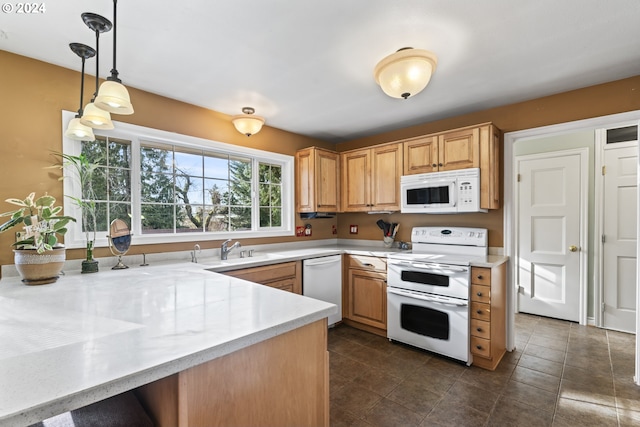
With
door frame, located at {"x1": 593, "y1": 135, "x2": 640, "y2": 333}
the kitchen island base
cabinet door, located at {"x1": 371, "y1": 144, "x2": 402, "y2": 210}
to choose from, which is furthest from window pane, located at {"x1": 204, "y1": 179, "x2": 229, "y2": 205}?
door frame, located at {"x1": 593, "y1": 135, "x2": 640, "y2": 333}

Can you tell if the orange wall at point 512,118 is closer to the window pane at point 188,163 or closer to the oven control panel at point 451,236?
the oven control panel at point 451,236

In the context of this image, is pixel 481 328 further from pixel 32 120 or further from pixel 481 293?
pixel 32 120

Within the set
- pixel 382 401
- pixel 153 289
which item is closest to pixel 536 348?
pixel 382 401

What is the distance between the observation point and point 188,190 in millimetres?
2756

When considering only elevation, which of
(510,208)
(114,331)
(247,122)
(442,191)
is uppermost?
(247,122)

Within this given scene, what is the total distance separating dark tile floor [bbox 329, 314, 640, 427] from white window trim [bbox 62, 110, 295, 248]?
1565 millimetres

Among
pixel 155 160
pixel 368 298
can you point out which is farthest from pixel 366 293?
pixel 155 160

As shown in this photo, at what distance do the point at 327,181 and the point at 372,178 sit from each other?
1.90 feet

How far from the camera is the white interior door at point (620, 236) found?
2.94m

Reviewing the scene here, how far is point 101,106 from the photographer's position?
1290 millimetres

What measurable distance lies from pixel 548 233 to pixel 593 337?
1173 mm

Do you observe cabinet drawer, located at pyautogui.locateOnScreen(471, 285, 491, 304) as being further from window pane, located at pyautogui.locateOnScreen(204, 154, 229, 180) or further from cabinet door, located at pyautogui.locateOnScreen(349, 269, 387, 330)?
window pane, located at pyautogui.locateOnScreen(204, 154, 229, 180)

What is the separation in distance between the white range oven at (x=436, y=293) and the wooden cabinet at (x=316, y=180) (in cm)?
115

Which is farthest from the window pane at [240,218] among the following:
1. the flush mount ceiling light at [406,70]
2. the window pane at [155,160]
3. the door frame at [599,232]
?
the door frame at [599,232]
